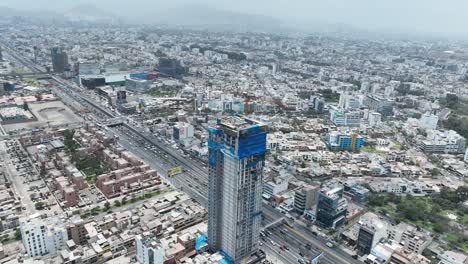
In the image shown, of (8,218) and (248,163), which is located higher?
(248,163)

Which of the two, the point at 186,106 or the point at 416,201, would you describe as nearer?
the point at 416,201

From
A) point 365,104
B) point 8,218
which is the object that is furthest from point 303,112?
point 8,218

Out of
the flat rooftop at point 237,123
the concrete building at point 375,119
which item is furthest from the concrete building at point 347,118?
the flat rooftop at point 237,123

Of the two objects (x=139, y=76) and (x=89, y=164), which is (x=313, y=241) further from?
(x=139, y=76)

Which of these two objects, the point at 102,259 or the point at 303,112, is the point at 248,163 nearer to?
the point at 102,259

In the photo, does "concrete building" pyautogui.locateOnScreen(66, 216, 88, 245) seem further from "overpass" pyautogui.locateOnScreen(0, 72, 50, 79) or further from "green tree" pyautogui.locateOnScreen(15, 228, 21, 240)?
"overpass" pyautogui.locateOnScreen(0, 72, 50, 79)

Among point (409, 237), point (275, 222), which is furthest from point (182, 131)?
point (409, 237)
